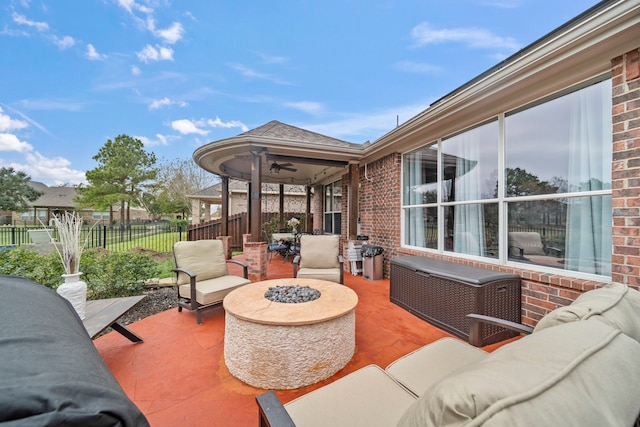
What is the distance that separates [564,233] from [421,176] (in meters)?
2.43

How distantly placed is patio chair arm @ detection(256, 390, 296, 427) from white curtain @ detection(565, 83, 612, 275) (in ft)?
11.2

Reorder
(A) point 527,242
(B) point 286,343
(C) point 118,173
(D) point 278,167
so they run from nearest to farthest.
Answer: (B) point 286,343
(A) point 527,242
(D) point 278,167
(C) point 118,173

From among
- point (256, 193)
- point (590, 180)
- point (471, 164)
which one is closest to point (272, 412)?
point (590, 180)

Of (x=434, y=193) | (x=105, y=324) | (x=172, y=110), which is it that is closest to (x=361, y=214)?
(x=434, y=193)

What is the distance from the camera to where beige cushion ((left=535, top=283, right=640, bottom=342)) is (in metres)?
1.02

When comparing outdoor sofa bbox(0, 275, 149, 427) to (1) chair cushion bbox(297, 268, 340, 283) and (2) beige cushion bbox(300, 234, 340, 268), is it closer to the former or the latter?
(1) chair cushion bbox(297, 268, 340, 283)

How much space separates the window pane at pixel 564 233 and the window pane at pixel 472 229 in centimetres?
23

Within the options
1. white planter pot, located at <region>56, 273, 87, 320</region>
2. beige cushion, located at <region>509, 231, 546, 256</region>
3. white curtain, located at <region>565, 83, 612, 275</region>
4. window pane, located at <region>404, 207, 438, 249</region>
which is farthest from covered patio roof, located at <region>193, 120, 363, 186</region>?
white curtain, located at <region>565, 83, 612, 275</region>

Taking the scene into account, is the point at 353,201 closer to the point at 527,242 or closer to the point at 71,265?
the point at 527,242

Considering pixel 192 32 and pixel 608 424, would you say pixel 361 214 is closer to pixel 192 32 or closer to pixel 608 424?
pixel 608 424

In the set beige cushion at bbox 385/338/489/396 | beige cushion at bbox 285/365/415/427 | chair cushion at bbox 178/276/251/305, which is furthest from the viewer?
chair cushion at bbox 178/276/251/305

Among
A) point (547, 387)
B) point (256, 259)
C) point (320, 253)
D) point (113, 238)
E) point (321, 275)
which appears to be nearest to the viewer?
point (547, 387)

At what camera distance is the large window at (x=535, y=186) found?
8.43 feet

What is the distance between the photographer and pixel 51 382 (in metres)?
0.64
